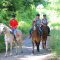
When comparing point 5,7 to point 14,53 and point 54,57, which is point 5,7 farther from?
point 54,57

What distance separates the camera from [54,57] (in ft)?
43.7

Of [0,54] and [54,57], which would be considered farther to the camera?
[0,54]

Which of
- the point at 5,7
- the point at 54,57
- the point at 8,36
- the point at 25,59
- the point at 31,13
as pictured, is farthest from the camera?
the point at 31,13

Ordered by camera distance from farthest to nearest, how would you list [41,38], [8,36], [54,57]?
1. [41,38]
2. [8,36]
3. [54,57]

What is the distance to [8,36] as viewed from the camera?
1742 centimetres

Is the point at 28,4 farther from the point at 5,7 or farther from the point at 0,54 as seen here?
the point at 0,54

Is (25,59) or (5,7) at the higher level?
(5,7)

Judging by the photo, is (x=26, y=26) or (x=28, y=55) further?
(x=26, y=26)

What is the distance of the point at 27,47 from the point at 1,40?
6.29 feet

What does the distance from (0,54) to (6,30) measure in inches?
79.1

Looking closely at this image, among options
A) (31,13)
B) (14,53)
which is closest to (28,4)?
(31,13)

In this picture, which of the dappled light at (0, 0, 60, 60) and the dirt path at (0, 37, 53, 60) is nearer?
the dappled light at (0, 0, 60, 60)

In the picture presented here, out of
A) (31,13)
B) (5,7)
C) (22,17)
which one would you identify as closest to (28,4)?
(31,13)

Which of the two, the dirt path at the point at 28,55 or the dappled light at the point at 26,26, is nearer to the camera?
the dappled light at the point at 26,26
